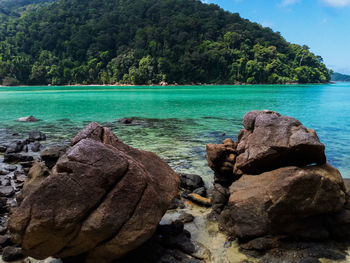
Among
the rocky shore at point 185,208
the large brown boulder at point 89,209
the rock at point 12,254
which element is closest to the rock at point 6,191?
the rocky shore at point 185,208

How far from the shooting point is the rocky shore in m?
4.36

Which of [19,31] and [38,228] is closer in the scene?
[38,228]

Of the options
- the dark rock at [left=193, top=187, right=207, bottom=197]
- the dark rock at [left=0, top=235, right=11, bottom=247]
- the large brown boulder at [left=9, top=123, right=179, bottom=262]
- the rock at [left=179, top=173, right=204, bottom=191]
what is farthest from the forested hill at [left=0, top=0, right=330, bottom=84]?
the large brown boulder at [left=9, top=123, right=179, bottom=262]

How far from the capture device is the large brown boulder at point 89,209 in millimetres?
4262

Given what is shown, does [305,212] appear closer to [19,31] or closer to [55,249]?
[55,249]

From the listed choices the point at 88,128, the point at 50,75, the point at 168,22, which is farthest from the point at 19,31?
the point at 88,128

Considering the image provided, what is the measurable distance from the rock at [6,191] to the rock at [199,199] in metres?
5.41

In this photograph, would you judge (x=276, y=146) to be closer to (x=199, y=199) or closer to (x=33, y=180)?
(x=199, y=199)

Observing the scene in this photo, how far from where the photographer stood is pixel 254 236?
5.59 metres

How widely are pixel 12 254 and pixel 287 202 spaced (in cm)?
554

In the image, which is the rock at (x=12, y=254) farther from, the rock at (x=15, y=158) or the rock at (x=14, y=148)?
the rock at (x=14, y=148)

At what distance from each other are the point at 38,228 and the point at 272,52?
163 metres

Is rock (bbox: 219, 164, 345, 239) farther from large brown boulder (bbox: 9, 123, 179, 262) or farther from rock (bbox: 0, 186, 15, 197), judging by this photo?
rock (bbox: 0, 186, 15, 197)

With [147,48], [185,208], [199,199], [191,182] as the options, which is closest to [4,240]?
[185,208]
